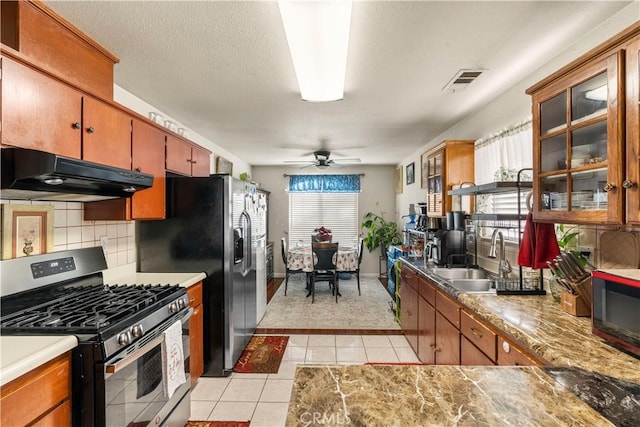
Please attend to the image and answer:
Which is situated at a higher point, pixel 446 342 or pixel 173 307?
pixel 173 307

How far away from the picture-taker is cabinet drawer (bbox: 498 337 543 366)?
4.21 feet

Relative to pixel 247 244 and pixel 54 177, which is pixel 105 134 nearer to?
pixel 54 177

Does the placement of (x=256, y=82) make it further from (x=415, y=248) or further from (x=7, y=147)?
(x=415, y=248)

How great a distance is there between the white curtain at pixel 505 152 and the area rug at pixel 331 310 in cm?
206

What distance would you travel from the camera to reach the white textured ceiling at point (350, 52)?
4.93 ft

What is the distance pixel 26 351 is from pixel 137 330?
424 millimetres

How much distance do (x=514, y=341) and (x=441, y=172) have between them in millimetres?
2165

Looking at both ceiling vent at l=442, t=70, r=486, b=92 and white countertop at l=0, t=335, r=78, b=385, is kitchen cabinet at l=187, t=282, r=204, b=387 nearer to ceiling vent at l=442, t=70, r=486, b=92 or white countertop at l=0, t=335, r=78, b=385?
white countertop at l=0, t=335, r=78, b=385

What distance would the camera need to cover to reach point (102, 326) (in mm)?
1323

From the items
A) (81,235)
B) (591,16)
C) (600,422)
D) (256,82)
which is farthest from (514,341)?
(81,235)

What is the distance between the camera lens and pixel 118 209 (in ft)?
6.79

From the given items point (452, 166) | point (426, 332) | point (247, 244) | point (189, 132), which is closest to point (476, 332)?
point (426, 332)

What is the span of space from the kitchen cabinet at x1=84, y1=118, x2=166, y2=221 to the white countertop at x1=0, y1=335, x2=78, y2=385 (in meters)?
0.98

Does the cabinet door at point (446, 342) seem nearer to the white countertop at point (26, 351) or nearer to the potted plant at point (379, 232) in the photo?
the white countertop at point (26, 351)
